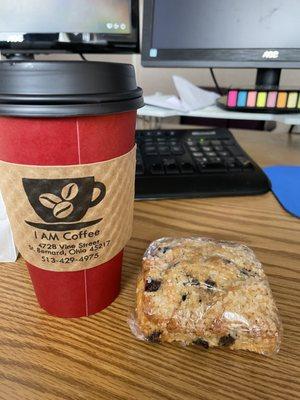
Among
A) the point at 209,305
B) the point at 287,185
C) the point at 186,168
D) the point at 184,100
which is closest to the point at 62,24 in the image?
the point at 184,100

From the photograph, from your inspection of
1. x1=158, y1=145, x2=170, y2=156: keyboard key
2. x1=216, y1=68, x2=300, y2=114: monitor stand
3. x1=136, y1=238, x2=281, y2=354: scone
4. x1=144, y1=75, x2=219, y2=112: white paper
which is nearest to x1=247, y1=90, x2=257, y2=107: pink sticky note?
x1=216, y1=68, x2=300, y2=114: monitor stand

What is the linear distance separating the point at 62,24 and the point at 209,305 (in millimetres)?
624

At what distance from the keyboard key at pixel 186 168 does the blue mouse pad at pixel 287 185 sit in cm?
13

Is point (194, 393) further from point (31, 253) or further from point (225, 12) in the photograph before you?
point (225, 12)

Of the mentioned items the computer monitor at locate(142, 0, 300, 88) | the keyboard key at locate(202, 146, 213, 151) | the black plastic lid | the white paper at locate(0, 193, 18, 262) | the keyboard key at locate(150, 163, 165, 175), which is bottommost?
the white paper at locate(0, 193, 18, 262)

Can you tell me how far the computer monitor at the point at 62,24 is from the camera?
2.02ft

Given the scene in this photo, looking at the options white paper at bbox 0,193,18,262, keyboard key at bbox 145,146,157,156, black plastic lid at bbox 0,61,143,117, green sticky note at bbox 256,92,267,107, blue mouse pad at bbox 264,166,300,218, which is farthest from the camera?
green sticky note at bbox 256,92,267,107

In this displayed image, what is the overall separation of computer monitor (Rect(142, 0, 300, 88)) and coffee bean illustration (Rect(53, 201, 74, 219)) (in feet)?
1.77

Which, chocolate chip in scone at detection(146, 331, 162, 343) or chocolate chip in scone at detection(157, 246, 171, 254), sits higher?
chocolate chip in scone at detection(157, 246, 171, 254)

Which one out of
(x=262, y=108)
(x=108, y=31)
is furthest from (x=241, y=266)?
(x=108, y=31)

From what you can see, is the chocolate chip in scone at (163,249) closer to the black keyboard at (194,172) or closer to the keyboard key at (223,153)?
the black keyboard at (194,172)

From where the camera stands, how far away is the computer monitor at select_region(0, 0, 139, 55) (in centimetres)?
62

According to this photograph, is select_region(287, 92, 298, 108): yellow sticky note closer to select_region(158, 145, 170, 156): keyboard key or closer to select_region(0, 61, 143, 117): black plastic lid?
select_region(158, 145, 170, 156): keyboard key

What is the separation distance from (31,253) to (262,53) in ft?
1.94
